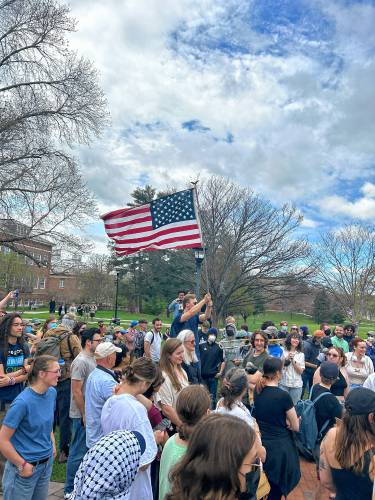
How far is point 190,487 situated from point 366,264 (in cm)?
2521

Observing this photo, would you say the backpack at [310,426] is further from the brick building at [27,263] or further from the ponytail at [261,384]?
the brick building at [27,263]

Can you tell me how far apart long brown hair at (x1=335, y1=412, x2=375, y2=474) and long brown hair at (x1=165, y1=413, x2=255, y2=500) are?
111 cm

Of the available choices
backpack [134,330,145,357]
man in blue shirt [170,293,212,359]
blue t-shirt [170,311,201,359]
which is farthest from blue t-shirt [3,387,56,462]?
backpack [134,330,145,357]

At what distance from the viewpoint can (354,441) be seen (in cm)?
238

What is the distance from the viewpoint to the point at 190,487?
1566mm

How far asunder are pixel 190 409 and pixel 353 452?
1.05 m

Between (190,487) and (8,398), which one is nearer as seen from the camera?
(190,487)

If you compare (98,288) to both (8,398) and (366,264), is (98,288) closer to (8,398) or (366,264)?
(366,264)

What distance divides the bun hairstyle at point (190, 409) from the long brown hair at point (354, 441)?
0.88 metres

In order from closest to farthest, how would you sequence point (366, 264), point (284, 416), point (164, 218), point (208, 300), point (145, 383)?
point (145, 383), point (284, 416), point (208, 300), point (164, 218), point (366, 264)

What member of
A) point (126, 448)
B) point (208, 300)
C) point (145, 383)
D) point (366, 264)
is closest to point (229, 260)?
point (366, 264)

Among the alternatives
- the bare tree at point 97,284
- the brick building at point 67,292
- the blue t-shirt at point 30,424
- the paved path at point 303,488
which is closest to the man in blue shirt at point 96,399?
the blue t-shirt at point 30,424

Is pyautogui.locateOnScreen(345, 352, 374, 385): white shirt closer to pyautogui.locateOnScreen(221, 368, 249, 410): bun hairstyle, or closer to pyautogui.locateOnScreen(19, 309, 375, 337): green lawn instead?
pyautogui.locateOnScreen(221, 368, 249, 410): bun hairstyle

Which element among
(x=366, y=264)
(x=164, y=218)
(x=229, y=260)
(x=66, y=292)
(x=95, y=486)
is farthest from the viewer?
(x=66, y=292)
